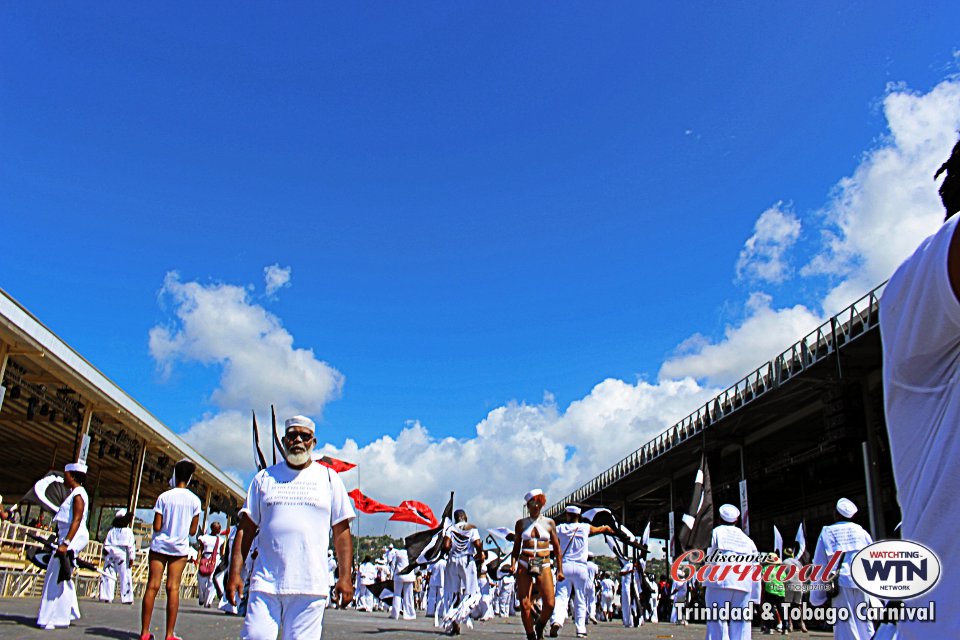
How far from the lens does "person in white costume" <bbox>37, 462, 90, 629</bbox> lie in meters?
8.57

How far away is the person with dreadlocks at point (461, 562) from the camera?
13.4m

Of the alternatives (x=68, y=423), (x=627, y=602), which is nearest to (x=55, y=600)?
(x=627, y=602)

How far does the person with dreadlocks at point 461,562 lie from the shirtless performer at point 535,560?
388 cm

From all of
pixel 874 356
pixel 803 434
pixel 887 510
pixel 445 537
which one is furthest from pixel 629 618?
pixel 887 510

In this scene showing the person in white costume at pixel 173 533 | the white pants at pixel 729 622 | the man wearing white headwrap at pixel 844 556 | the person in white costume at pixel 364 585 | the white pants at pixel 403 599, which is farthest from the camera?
the person in white costume at pixel 364 585

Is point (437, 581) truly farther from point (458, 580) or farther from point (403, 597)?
point (458, 580)

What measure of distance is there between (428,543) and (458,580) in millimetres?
1575

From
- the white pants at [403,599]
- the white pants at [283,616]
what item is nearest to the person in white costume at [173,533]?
the white pants at [283,616]

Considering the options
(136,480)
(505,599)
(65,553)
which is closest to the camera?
(65,553)

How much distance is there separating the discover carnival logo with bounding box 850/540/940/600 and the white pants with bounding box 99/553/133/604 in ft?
60.2

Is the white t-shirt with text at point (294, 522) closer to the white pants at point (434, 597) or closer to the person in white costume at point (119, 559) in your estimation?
the white pants at point (434, 597)

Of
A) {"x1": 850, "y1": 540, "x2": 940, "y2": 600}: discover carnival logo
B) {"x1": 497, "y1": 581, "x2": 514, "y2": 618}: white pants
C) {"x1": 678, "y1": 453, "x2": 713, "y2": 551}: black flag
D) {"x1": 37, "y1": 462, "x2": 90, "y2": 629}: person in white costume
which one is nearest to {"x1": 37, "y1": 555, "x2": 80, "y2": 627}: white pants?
{"x1": 37, "y1": 462, "x2": 90, "y2": 629}: person in white costume

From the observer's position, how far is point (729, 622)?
8.27 m

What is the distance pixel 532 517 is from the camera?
30.9 ft
